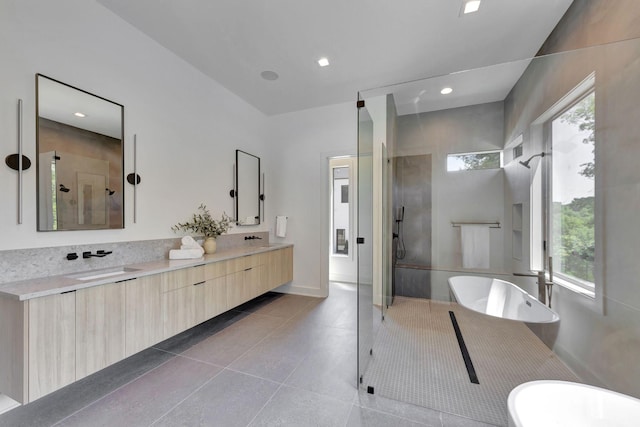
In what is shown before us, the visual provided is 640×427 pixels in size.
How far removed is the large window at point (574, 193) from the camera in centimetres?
164

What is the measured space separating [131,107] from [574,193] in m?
3.64

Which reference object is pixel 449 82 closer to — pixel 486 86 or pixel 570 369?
pixel 486 86

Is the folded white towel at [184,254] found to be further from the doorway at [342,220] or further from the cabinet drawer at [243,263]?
the doorway at [342,220]

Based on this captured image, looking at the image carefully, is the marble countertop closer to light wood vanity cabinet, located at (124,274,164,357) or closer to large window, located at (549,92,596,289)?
light wood vanity cabinet, located at (124,274,164,357)

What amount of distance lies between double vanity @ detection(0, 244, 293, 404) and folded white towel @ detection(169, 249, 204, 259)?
3.9 inches

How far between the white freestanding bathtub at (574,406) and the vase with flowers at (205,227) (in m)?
2.86

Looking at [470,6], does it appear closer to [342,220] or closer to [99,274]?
[99,274]

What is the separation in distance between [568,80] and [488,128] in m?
0.57

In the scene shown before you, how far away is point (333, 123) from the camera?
12.7 ft

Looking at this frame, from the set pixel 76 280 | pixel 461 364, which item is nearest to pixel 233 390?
pixel 76 280

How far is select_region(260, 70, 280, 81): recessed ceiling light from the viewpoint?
2994mm

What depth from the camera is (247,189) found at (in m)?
3.78

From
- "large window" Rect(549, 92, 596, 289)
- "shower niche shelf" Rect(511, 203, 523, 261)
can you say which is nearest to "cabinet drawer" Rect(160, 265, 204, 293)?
"shower niche shelf" Rect(511, 203, 523, 261)

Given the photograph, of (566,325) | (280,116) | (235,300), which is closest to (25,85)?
(235,300)
